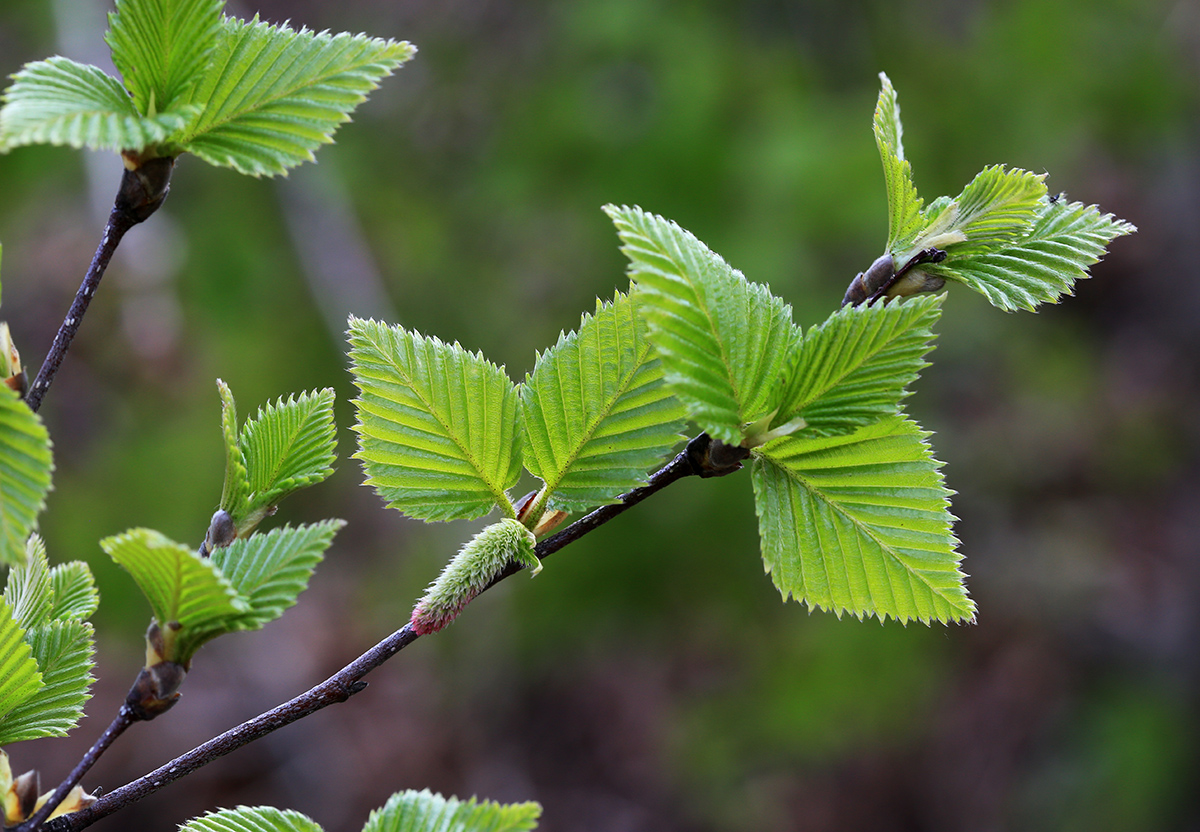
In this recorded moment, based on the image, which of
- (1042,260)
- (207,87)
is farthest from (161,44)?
(1042,260)

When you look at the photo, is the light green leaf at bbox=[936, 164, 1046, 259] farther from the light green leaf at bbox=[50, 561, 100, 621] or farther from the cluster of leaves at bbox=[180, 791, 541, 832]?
the light green leaf at bbox=[50, 561, 100, 621]

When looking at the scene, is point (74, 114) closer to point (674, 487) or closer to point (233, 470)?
point (233, 470)

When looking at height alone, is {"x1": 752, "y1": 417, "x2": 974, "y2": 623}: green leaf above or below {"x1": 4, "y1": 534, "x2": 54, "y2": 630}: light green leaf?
below

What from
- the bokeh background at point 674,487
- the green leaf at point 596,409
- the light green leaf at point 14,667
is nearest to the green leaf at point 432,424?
the green leaf at point 596,409

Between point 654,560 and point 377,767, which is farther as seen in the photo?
point 377,767

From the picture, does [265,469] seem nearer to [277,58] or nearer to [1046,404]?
[277,58]

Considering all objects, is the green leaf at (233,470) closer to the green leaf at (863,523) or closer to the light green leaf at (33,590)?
the light green leaf at (33,590)

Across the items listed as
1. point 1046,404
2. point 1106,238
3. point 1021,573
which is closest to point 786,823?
point 1021,573

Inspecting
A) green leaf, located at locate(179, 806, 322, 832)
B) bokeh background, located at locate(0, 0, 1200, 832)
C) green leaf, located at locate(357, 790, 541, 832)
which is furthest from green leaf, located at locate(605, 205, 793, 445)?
bokeh background, located at locate(0, 0, 1200, 832)
